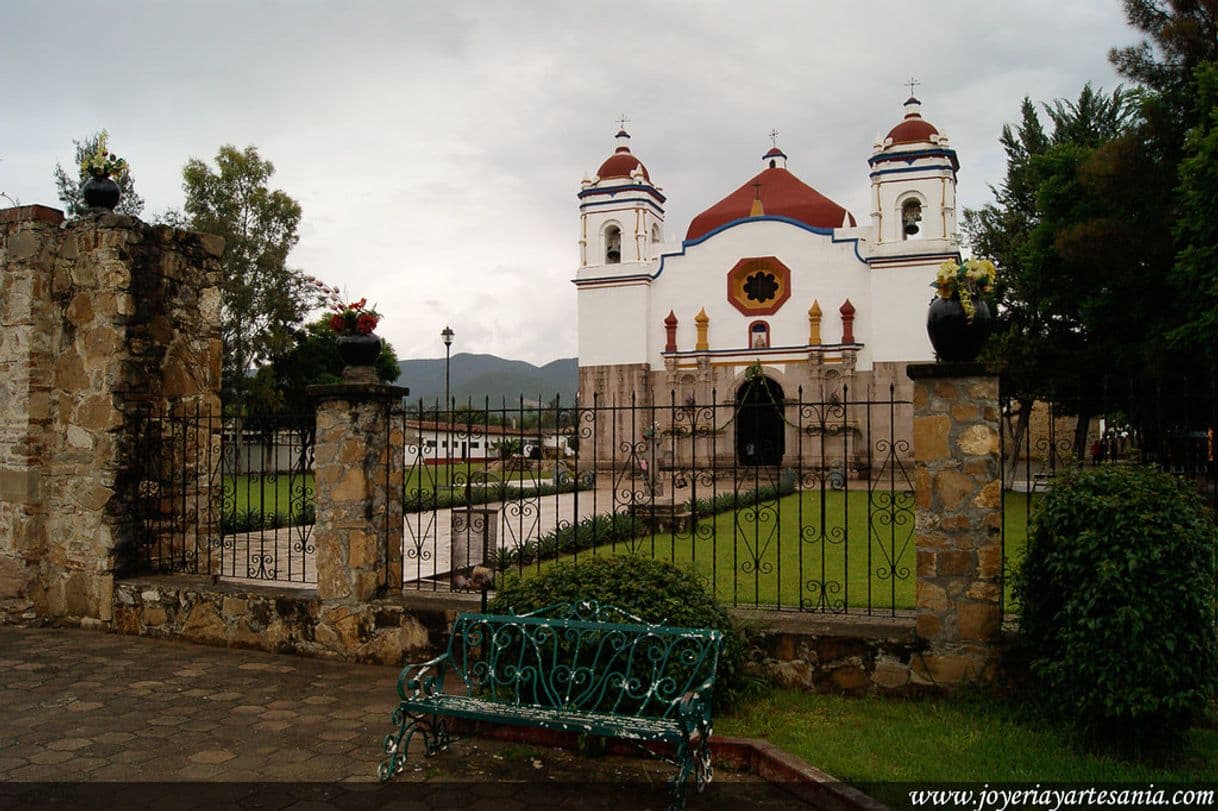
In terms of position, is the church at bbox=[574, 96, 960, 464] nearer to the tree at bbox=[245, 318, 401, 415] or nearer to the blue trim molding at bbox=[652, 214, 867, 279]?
the blue trim molding at bbox=[652, 214, 867, 279]

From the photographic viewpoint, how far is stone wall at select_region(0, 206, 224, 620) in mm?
7500

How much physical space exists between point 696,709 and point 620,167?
3356 centimetres

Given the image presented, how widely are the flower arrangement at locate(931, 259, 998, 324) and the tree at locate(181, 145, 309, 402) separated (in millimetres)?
29393

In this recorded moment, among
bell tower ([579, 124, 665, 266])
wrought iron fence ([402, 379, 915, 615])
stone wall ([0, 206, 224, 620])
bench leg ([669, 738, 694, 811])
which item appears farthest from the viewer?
bell tower ([579, 124, 665, 266])

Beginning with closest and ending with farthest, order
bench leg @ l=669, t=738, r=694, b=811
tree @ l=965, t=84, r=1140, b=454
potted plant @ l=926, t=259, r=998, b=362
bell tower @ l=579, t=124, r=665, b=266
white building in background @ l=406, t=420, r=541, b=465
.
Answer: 1. bench leg @ l=669, t=738, r=694, b=811
2. potted plant @ l=926, t=259, r=998, b=362
3. white building in background @ l=406, t=420, r=541, b=465
4. tree @ l=965, t=84, r=1140, b=454
5. bell tower @ l=579, t=124, r=665, b=266

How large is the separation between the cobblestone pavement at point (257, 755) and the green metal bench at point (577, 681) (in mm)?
203

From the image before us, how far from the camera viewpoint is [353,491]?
6.40 m

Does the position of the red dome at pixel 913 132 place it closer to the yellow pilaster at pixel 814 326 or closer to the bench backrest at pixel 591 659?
the yellow pilaster at pixel 814 326

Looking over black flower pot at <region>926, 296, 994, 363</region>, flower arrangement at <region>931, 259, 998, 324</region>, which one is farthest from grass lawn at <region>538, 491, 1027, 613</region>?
flower arrangement at <region>931, 259, 998, 324</region>

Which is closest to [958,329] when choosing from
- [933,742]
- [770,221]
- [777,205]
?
[933,742]

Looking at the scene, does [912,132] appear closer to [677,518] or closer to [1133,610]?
[677,518]

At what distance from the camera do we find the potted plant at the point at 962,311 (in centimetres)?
517

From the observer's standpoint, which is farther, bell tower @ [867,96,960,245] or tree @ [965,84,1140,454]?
bell tower @ [867,96,960,245]

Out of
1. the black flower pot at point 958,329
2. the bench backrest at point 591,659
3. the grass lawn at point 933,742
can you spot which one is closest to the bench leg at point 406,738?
the bench backrest at point 591,659
